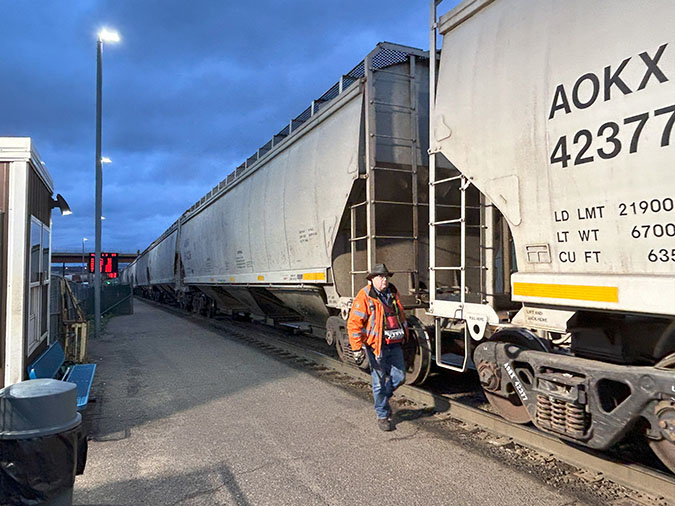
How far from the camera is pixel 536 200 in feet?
11.9

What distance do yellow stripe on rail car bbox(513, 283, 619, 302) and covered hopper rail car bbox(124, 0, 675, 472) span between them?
0.01 meters

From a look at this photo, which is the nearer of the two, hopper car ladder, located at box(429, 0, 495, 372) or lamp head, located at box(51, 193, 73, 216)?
hopper car ladder, located at box(429, 0, 495, 372)

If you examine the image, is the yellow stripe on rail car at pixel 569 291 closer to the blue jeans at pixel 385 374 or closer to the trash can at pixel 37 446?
the blue jeans at pixel 385 374

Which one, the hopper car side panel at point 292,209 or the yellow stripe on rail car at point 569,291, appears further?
the hopper car side panel at point 292,209

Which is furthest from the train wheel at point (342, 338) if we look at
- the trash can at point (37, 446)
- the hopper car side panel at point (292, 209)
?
the trash can at point (37, 446)

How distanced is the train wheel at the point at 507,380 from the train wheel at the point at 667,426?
101 centimetres

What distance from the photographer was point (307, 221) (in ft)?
25.7

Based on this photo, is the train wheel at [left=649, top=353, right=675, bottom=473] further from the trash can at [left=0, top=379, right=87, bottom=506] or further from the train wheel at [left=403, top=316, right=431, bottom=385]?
the trash can at [left=0, top=379, right=87, bottom=506]

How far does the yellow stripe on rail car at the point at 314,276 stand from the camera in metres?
7.14

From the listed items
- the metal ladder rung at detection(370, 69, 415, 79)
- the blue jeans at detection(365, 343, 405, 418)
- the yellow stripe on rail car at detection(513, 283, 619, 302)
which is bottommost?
the blue jeans at detection(365, 343, 405, 418)

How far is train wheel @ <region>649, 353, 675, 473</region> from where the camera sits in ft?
9.42

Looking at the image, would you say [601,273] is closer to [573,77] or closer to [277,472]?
[573,77]

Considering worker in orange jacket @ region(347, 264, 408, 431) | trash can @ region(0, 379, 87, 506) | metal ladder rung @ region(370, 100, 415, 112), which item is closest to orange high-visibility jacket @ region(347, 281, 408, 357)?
worker in orange jacket @ region(347, 264, 408, 431)

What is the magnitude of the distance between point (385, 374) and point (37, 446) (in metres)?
3.42
